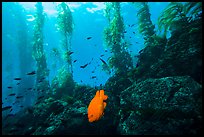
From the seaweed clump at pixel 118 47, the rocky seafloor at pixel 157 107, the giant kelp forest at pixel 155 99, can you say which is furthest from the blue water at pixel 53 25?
the rocky seafloor at pixel 157 107

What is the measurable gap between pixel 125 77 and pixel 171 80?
4906mm

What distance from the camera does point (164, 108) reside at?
5.14m

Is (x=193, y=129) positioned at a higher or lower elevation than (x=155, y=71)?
lower

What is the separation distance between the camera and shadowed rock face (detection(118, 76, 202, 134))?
4438mm

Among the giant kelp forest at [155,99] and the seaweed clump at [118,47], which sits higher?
the seaweed clump at [118,47]

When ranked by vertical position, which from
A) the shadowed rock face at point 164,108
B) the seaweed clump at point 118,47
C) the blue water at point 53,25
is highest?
the blue water at point 53,25

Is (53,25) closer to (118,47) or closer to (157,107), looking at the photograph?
(118,47)

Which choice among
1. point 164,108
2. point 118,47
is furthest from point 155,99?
point 118,47

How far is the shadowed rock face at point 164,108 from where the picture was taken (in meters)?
4.44

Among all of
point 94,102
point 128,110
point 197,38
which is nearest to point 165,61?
point 197,38

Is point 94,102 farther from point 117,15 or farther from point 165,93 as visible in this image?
point 117,15

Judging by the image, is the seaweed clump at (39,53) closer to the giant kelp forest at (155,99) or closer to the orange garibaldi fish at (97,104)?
the giant kelp forest at (155,99)

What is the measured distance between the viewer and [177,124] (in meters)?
4.42

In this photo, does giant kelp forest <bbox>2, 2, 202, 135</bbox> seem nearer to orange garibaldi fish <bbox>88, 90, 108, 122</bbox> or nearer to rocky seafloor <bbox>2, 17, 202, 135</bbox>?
rocky seafloor <bbox>2, 17, 202, 135</bbox>
